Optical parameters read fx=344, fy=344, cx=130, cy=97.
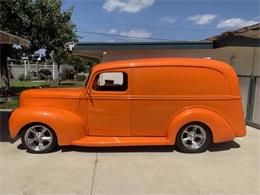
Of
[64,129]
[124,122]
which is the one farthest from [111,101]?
[64,129]

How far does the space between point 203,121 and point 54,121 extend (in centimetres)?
297

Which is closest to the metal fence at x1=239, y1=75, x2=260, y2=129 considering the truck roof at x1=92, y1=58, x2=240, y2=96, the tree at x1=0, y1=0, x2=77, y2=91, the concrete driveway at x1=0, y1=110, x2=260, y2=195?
the concrete driveway at x1=0, y1=110, x2=260, y2=195

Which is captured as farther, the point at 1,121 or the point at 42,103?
the point at 1,121

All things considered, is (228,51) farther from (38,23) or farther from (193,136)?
(38,23)

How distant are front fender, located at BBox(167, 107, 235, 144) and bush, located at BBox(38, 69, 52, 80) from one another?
3371 centimetres

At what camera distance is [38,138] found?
6934 mm

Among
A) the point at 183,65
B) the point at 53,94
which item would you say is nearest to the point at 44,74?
the point at 53,94

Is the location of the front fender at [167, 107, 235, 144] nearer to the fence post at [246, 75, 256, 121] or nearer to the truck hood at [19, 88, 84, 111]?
the truck hood at [19, 88, 84, 111]

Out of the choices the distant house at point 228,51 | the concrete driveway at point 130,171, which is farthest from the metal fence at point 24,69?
the concrete driveway at point 130,171

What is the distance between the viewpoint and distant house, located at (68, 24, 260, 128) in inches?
384

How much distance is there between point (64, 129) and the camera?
6820 mm

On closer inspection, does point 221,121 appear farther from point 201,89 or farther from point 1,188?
point 1,188

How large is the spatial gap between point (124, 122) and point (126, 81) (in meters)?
0.85

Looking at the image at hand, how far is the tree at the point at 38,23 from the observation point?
17344 millimetres
